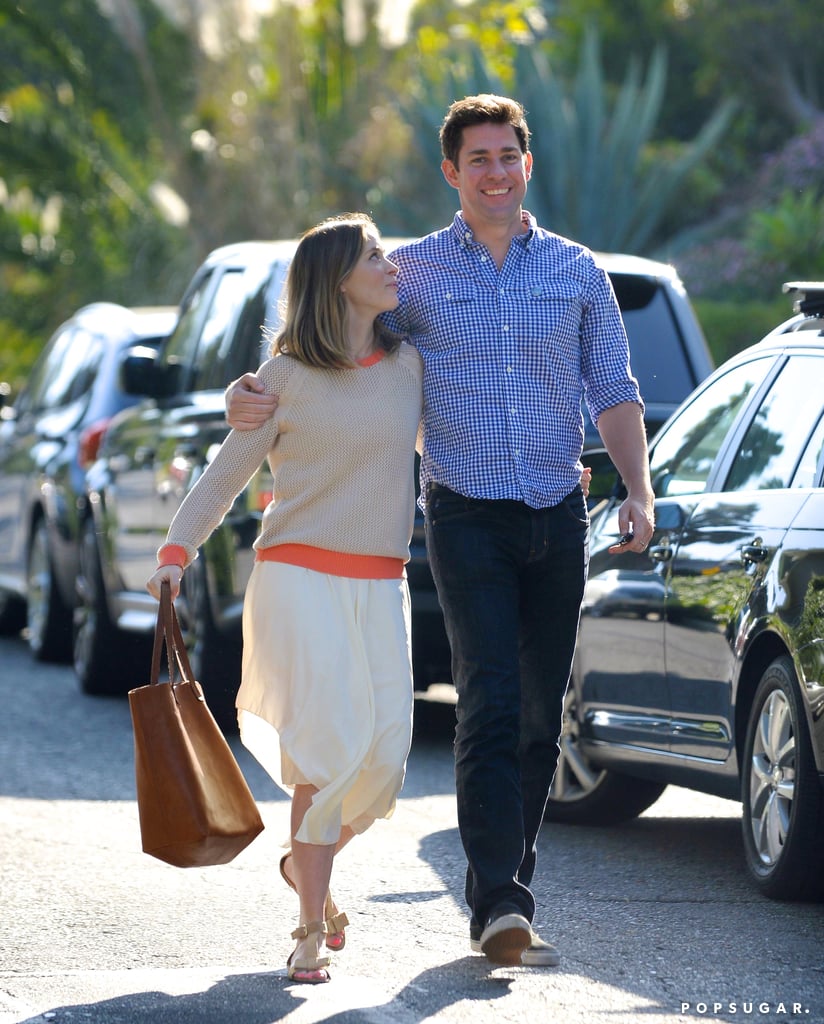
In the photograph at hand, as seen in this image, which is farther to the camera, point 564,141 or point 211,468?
point 564,141

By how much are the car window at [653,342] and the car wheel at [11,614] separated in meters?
6.81

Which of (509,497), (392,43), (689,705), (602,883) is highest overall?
(392,43)

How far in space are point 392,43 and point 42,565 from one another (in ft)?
45.1

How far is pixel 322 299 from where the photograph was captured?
517 centimetres

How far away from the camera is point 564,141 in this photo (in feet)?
68.2

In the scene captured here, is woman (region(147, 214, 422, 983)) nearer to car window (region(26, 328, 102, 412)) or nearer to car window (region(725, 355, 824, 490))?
car window (region(725, 355, 824, 490))

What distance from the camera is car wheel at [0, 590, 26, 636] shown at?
581 inches

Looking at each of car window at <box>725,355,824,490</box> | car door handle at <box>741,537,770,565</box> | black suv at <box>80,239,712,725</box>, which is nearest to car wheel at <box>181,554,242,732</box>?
black suv at <box>80,239,712,725</box>

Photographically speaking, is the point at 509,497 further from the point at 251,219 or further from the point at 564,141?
the point at 251,219

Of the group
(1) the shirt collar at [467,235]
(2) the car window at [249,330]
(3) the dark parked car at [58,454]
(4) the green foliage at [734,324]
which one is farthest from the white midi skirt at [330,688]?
(4) the green foliage at [734,324]

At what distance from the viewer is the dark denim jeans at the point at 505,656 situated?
16.9ft

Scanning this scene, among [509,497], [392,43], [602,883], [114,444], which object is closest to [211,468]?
[509,497]

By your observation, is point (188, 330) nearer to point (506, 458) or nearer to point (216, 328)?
point (216, 328)

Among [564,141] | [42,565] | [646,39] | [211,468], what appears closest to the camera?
[211,468]
